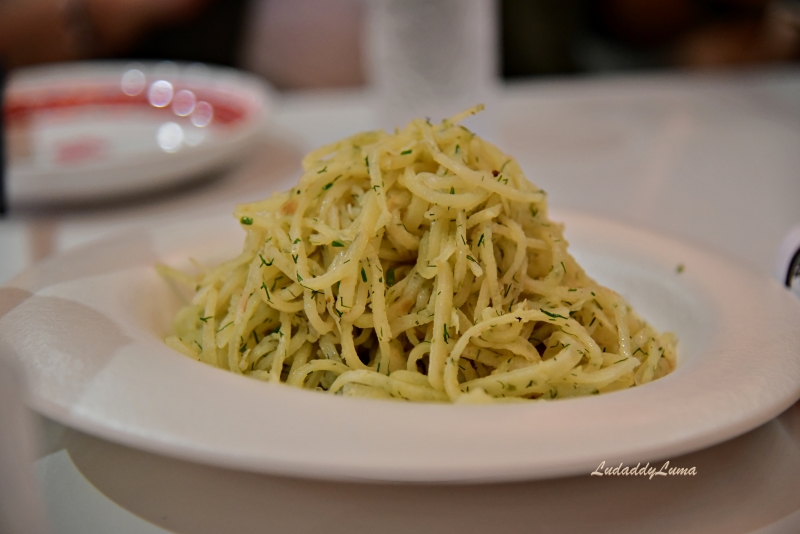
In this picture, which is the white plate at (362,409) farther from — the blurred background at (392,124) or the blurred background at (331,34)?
the blurred background at (331,34)

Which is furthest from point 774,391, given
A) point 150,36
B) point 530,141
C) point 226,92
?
point 150,36

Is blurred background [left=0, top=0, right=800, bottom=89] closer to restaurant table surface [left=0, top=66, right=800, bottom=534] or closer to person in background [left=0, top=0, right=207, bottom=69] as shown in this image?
person in background [left=0, top=0, right=207, bottom=69]

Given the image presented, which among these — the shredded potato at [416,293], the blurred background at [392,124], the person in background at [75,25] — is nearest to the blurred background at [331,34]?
the person in background at [75,25]

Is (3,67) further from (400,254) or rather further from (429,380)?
(429,380)

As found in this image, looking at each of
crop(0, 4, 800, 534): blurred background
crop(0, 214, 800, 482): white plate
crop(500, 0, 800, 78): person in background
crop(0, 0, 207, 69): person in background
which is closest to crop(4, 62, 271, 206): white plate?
crop(0, 4, 800, 534): blurred background

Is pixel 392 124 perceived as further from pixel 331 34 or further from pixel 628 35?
pixel 628 35

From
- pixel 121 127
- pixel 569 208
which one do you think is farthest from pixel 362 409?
pixel 121 127
